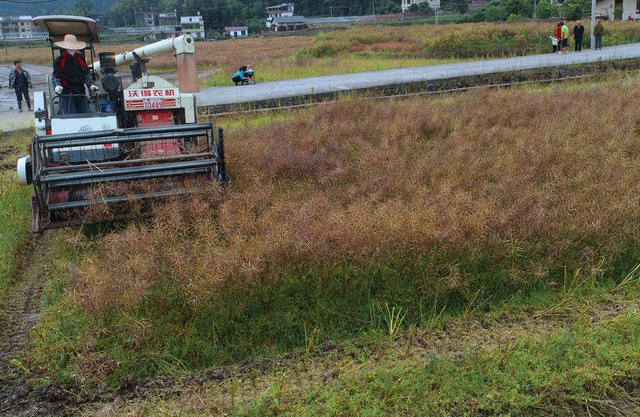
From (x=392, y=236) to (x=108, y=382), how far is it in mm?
2668

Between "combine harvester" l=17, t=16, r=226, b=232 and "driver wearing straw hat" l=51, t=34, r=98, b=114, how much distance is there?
12cm

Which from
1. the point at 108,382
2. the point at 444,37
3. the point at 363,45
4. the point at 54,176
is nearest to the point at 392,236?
the point at 108,382

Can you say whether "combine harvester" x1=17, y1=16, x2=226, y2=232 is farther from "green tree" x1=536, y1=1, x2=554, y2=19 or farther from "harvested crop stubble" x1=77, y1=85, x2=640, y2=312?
"green tree" x1=536, y1=1, x2=554, y2=19

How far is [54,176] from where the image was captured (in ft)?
20.5

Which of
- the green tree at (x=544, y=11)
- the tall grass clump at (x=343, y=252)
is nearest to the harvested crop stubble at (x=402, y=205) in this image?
the tall grass clump at (x=343, y=252)

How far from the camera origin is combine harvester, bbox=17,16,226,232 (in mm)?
6261

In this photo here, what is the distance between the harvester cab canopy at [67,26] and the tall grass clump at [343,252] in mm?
3833

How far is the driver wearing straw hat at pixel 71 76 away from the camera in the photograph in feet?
27.5

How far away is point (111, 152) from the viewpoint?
7469 millimetres

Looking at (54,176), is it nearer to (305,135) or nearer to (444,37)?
(305,135)

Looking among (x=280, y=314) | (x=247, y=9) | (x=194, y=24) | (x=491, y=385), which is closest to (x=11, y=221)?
(x=280, y=314)

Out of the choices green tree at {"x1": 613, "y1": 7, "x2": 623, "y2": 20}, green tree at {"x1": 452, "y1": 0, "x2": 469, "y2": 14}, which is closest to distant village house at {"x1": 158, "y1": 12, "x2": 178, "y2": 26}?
green tree at {"x1": 452, "y1": 0, "x2": 469, "y2": 14}

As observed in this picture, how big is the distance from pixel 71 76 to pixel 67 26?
1.03 meters

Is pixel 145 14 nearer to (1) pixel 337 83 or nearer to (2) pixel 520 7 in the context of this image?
(2) pixel 520 7
